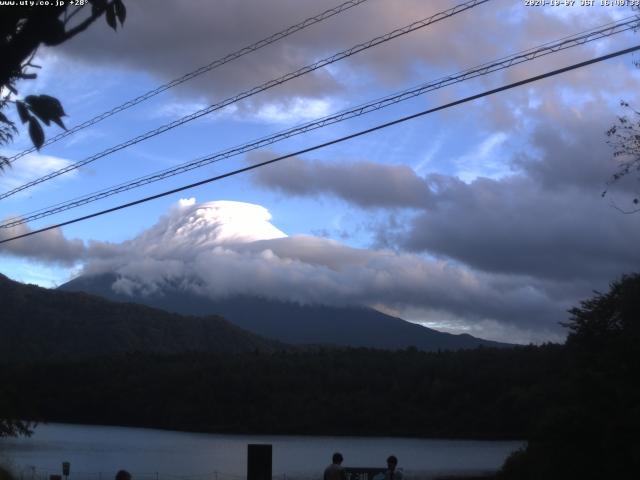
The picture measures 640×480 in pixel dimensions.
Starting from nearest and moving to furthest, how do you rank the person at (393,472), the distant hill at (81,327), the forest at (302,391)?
the person at (393,472) → the forest at (302,391) → the distant hill at (81,327)

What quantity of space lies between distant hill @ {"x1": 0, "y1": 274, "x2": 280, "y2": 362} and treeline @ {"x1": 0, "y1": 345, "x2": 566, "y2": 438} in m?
18.3

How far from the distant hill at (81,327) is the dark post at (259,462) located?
11342cm

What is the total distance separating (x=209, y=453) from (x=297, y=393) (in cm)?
3501

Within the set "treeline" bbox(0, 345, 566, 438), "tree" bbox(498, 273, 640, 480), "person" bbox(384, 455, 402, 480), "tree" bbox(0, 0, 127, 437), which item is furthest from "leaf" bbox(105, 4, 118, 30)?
"treeline" bbox(0, 345, 566, 438)

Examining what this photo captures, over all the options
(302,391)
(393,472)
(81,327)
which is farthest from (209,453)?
(81,327)

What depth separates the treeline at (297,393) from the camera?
9825 centimetres

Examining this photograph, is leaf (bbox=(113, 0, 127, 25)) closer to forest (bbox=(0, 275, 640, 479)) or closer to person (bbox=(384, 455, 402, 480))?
person (bbox=(384, 455, 402, 480))

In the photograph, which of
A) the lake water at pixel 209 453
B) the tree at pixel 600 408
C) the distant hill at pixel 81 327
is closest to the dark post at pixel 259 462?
the tree at pixel 600 408

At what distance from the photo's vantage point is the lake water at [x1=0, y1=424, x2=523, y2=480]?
5769cm

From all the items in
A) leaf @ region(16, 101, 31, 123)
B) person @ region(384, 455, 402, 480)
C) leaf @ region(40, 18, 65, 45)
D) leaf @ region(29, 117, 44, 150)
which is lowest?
person @ region(384, 455, 402, 480)

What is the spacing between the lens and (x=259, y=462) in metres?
14.2

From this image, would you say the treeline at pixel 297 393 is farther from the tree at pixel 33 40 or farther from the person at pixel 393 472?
the tree at pixel 33 40

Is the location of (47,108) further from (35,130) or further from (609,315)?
(609,315)

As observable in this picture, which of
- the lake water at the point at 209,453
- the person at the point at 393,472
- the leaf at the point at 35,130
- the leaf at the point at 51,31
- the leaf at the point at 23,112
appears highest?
the leaf at the point at 51,31
